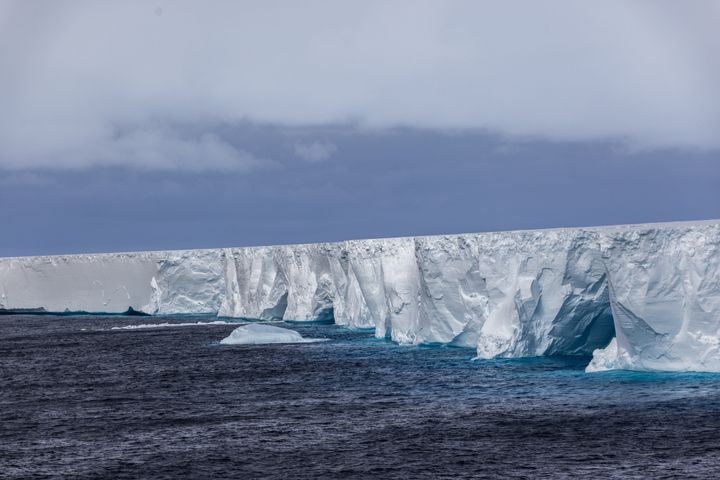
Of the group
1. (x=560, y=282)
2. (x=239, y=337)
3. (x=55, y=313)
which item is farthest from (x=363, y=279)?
(x=55, y=313)

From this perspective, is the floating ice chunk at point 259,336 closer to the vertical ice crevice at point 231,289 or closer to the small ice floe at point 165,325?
the small ice floe at point 165,325

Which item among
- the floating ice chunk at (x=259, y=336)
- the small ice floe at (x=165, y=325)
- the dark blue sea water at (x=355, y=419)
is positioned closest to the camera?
the dark blue sea water at (x=355, y=419)

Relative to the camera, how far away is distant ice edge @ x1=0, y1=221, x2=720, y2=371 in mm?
21047

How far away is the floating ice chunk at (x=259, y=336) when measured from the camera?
3619 cm

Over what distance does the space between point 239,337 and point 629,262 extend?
1841cm

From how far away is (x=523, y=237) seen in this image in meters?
26.0

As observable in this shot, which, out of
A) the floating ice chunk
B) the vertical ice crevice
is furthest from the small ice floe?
the floating ice chunk

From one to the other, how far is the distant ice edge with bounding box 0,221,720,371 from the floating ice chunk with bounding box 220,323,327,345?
3.44m

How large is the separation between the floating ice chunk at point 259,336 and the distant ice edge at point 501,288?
3444 mm

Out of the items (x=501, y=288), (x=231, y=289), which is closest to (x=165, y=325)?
(x=231, y=289)

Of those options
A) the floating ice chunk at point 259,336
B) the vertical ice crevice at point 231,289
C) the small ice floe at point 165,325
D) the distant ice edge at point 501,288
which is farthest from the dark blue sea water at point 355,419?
the vertical ice crevice at point 231,289

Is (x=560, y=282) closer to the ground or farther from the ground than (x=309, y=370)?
farther from the ground

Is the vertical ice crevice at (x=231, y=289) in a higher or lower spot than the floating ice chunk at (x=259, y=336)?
higher

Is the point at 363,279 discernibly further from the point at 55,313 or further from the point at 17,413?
the point at 55,313
